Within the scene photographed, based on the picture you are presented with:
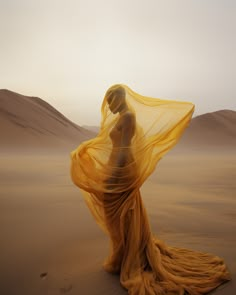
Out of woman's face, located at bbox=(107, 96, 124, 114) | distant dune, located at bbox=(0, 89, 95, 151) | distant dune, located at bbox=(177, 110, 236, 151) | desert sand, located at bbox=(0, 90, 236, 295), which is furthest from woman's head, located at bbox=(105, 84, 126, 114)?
distant dune, located at bbox=(177, 110, 236, 151)

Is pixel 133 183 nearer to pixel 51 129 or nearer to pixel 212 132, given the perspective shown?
pixel 51 129

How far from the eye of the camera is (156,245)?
2979 mm

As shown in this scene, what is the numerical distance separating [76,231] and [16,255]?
105cm

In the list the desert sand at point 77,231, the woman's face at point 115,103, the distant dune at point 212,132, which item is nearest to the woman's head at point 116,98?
the woman's face at point 115,103

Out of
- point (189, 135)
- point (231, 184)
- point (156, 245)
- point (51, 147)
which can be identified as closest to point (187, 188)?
point (231, 184)

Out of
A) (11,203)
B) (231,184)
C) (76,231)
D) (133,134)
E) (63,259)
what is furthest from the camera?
(231,184)

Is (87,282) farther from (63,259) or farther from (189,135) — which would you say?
(189,135)

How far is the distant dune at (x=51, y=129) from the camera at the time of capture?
3247 centimetres

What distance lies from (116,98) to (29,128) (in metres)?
34.7

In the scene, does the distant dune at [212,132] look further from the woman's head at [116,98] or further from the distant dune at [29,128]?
the woman's head at [116,98]

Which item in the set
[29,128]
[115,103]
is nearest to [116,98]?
[115,103]

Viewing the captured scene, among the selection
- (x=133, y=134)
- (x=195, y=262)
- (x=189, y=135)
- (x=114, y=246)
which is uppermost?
(x=133, y=134)

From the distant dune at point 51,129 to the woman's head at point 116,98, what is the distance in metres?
27.3

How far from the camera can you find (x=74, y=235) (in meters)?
4.07
